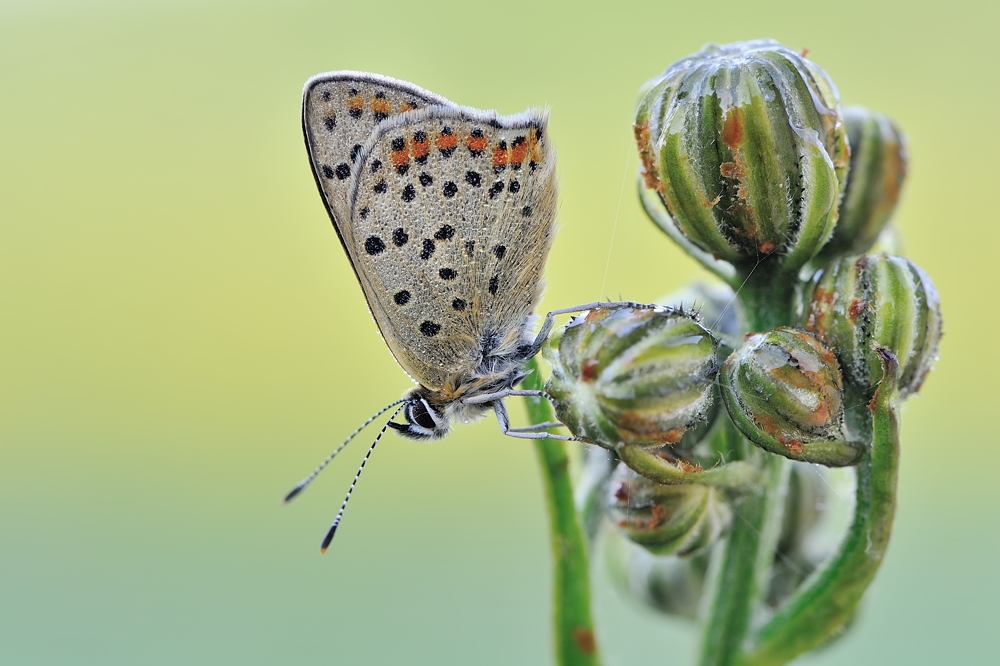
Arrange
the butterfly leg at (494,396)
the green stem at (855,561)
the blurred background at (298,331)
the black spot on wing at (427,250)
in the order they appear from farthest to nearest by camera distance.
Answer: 1. the blurred background at (298,331)
2. the black spot on wing at (427,250)
3. the butterfly leg at (494,396)
4. the green stem at (855,561)

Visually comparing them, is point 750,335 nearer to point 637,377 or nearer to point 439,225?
point 637,377

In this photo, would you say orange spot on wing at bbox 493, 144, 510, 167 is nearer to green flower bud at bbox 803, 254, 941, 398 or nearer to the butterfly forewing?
the butterfly forewing

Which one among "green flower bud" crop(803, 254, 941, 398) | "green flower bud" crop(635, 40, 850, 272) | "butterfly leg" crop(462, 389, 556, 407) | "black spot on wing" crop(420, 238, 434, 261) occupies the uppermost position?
"green flower bud" crop(635, 40, 850, 272)

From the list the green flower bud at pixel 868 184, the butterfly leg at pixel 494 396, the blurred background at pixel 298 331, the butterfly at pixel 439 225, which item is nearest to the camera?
the butterfly leg at pixel 494 396

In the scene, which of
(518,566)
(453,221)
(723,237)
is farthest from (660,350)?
(518,566)

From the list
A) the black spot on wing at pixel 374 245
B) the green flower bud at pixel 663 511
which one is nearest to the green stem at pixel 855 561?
the green flower bud at pixel 663 511

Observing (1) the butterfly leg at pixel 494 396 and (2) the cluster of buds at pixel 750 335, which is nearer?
(2) the cluster of buds at pixel 750 335

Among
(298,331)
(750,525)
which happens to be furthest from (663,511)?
(298,331)

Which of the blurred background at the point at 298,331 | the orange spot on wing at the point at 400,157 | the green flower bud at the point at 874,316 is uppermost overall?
the orange spot on wing at the point at 400,157

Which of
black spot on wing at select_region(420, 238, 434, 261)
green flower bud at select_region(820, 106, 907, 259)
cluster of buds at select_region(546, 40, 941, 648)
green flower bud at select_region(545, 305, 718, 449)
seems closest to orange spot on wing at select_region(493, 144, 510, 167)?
black spot on wing at select_region(420, 238, 434, 261)

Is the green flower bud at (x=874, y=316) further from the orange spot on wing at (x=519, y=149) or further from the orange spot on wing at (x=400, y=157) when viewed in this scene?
the orange spot on wing at (x=400, y=157)
